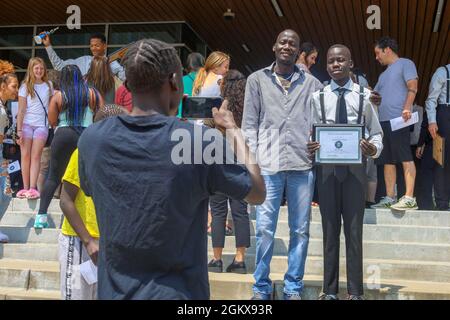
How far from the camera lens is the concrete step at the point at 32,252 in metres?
5.52

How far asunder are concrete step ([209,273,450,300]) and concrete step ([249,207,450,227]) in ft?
4.03

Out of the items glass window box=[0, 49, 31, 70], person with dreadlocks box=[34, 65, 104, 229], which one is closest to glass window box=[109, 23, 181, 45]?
glass window box=[0, 49, 31, 70]

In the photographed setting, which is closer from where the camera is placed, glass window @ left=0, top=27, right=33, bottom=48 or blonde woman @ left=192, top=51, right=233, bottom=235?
blonde woman @ left=192, top=51, right=233, bottom=235

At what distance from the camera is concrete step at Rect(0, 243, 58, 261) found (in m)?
5.52

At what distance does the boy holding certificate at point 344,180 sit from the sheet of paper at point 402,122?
1.90 metres

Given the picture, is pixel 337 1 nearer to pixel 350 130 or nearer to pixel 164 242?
pixel 350 130

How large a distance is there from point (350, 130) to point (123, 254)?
2796mm

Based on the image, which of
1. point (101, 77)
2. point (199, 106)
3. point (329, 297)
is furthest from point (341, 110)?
point (101, 77)

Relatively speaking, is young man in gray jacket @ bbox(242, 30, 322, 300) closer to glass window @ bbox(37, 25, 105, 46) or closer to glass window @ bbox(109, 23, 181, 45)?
glass window @ bbox(109, 23, 181, 45)

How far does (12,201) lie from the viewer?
6508 millimetres

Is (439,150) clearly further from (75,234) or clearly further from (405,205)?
(75,234)

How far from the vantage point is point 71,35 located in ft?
40.5

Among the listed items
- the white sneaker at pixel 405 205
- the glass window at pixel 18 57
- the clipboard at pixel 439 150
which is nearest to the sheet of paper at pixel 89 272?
the white sneaker at pixel 405 205

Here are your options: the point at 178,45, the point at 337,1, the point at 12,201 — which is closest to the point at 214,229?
the point at 12,201
